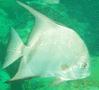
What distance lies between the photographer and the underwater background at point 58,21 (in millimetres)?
6906

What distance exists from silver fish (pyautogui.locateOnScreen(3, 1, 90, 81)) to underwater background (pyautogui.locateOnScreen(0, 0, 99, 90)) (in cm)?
348

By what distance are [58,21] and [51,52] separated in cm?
415

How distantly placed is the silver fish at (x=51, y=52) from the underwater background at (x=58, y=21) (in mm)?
3480

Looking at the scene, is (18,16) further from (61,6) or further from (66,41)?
(66,41)

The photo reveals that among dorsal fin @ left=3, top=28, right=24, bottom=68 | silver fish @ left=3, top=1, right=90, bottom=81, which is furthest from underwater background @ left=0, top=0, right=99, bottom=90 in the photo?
silver fish @ left=3, top=1, right=90, bottom=81

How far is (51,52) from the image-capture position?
10.3 feet

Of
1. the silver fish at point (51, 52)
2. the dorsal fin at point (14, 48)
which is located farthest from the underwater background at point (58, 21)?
the silver fish at point (51, 52)

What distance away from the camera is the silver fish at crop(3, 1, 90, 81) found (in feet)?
10.3

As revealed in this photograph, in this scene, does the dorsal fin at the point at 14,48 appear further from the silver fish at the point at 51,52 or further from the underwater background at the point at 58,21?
the underwater background at the point at 58,21

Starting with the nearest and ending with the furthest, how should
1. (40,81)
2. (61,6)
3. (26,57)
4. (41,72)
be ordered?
(41,72) < (26,57) < (40,81) < (61,6)

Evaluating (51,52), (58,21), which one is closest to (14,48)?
(51,52)

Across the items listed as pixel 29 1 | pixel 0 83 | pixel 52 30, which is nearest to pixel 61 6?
pixel 29 1

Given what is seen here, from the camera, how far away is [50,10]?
7.25 m

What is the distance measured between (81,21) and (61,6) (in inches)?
27.6
